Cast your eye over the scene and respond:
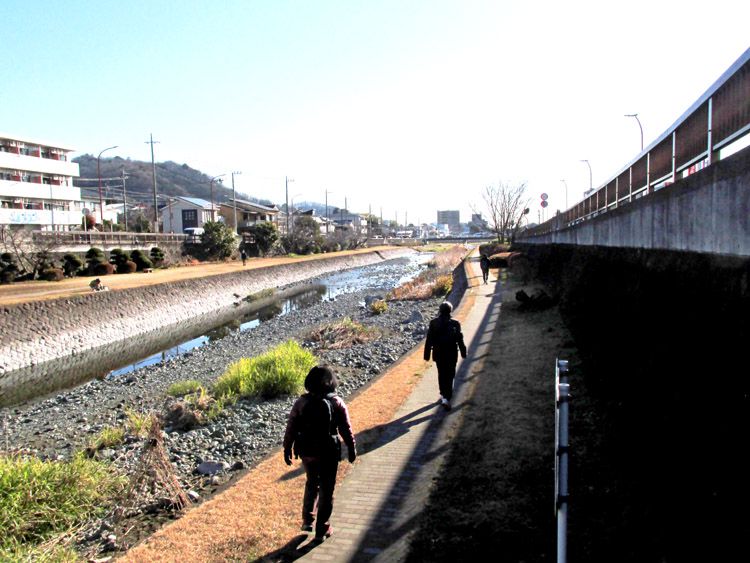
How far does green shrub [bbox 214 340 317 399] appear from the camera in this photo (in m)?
11.1

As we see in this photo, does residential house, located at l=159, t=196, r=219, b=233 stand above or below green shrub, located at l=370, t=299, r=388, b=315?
above

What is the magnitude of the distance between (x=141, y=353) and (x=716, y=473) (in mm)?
20858

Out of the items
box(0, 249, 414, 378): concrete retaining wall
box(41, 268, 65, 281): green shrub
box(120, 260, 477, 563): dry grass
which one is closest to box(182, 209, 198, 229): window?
box(0, 249, 414, 378): concrete retaining wall

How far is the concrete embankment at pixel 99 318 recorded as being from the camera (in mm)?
18391

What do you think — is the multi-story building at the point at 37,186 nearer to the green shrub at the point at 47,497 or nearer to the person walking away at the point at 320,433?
the green shrub at the point at 47,497

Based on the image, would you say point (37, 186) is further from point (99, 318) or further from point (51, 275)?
point (99, 318)

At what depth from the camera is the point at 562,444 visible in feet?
9.65

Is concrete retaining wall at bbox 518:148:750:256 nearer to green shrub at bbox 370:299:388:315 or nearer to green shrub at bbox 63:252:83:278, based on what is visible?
green shrub at bbox 370:299:388:315

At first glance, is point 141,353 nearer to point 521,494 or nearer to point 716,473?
point 521,494

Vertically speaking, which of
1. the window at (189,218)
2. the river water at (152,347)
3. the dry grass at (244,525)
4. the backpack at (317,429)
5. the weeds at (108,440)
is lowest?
the river water at (152,347)

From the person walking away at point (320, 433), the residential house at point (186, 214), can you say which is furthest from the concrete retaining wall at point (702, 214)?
the residential house at point (186, 214)

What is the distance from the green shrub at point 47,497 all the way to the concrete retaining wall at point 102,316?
37.9 ft

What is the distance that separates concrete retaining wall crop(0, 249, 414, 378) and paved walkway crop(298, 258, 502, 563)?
46.7ft

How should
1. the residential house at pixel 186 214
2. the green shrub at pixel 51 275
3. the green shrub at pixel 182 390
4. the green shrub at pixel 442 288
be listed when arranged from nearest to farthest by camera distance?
the green shrub at pixel 182 390
the green shrub at pixel 51 275
the green shrub at pixel 442 288
the residential house at pixel 186 214
